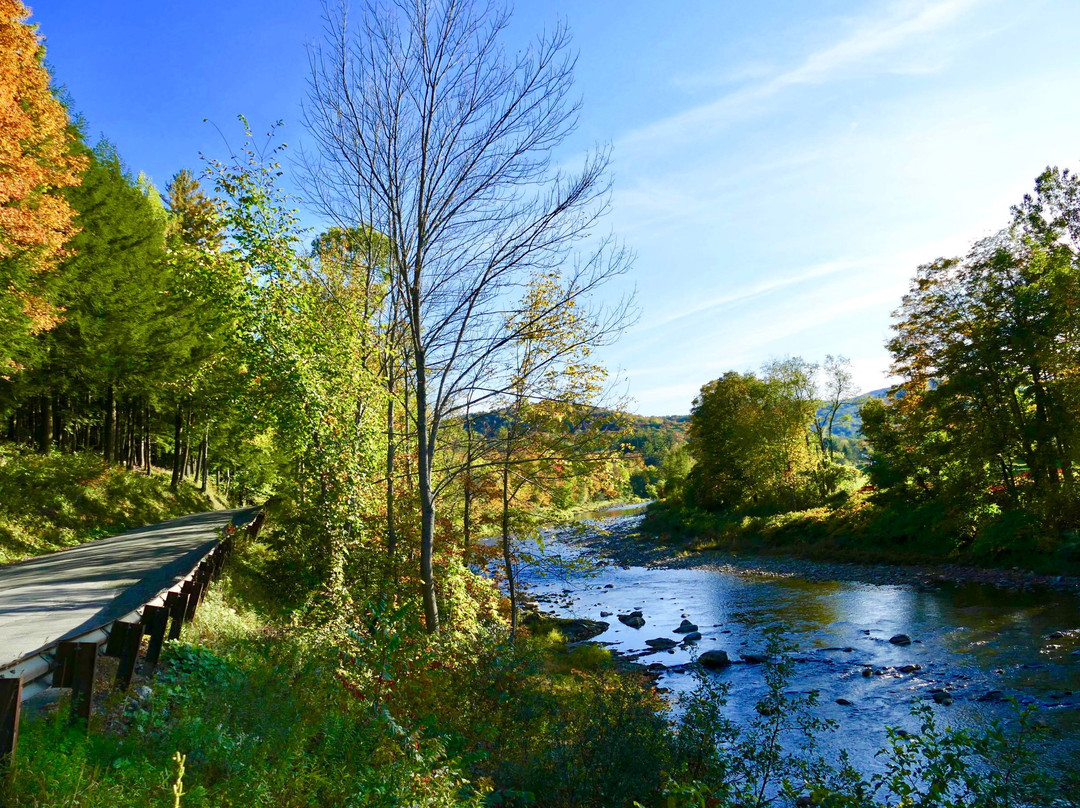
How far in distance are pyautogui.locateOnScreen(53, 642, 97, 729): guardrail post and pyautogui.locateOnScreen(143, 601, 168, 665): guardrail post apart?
1383 mm

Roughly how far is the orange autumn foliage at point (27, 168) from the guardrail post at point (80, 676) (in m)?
11.1

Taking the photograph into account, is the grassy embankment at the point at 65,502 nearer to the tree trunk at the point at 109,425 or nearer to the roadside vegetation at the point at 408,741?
the tree trunk at the point at 109,425

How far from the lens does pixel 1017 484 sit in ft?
77.8

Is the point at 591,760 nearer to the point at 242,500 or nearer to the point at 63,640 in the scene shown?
the point at 63,640

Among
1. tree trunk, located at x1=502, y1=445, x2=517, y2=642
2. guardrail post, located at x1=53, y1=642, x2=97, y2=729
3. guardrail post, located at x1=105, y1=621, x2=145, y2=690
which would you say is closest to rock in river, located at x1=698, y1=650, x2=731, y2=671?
tree trunk, located at x1=502, y1=445, x2=517, y2=642

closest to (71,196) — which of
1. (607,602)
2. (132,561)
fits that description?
(132,561)

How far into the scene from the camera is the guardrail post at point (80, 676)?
4.21 metres

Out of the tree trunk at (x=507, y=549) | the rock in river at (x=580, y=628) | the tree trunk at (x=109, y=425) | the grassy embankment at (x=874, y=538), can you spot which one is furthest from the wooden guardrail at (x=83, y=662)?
the grassy embankment at (x=874, y=538)

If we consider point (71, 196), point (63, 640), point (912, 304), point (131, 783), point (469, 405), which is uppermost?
point (71, 196)

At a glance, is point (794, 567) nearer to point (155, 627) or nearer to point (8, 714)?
point (155, 627)

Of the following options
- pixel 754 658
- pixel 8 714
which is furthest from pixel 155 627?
pixel 754 658

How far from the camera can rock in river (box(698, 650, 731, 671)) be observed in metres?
14.7

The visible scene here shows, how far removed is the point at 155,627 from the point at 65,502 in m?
13.4

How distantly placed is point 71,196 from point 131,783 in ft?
70.6
